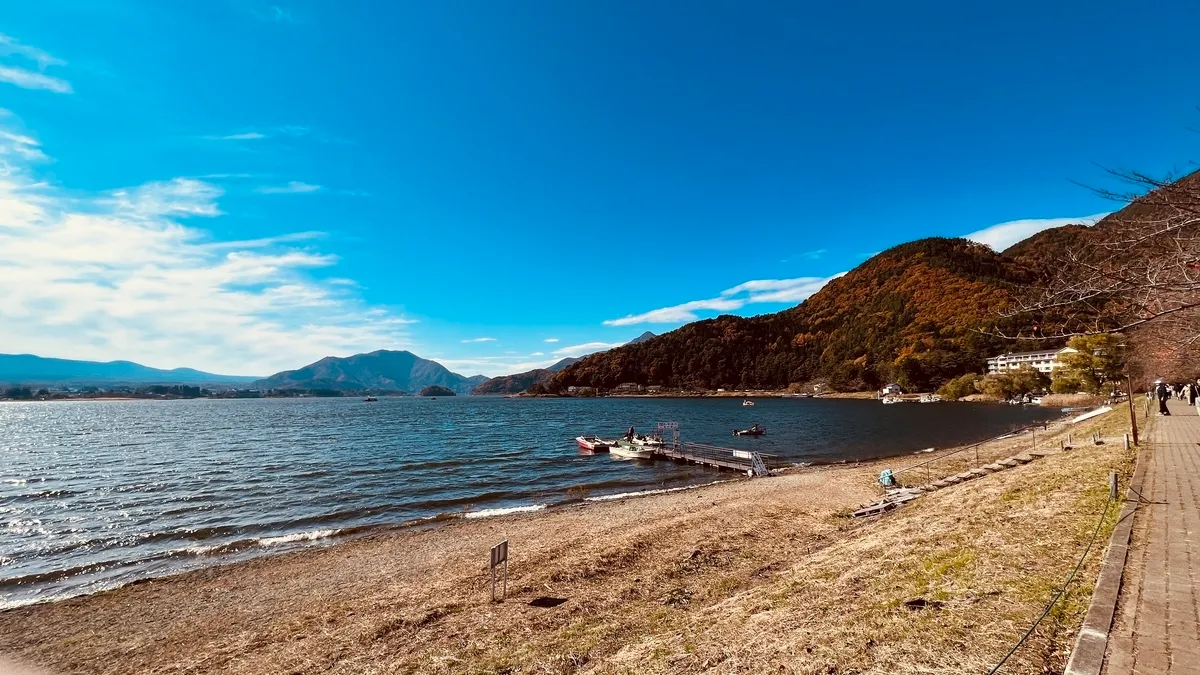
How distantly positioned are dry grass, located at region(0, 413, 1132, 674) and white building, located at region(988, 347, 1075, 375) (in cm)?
14504

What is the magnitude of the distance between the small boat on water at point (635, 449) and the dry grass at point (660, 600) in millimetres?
22850

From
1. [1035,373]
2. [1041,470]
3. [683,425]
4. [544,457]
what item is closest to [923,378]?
[1035,373]

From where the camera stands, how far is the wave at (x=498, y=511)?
2398 cm

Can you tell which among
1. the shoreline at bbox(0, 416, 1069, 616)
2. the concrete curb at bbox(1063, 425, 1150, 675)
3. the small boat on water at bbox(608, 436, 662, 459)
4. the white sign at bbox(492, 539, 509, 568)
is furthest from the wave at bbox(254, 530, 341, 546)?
the small boat on water at bbox(608, 436, 662, 459)

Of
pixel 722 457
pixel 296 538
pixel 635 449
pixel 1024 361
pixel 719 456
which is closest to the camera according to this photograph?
pixel 296 538

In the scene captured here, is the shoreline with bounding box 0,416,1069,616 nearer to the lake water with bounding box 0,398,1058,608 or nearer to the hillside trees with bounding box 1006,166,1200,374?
the lake water with bounding box 0,398,1058,608

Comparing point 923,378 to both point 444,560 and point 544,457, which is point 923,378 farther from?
point 444,560

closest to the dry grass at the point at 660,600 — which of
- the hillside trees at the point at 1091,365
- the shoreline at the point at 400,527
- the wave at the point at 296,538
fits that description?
the shoreline at the point at 400,527

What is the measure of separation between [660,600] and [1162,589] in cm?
803

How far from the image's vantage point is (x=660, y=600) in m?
11.2

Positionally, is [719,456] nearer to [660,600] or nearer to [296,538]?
[296,538]

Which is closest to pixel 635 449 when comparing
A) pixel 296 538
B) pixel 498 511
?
pixel 498 511

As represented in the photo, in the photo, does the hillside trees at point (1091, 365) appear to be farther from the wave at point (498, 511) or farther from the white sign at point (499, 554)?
the white sign at point (499, 554)

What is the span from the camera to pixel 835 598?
8281 mm
